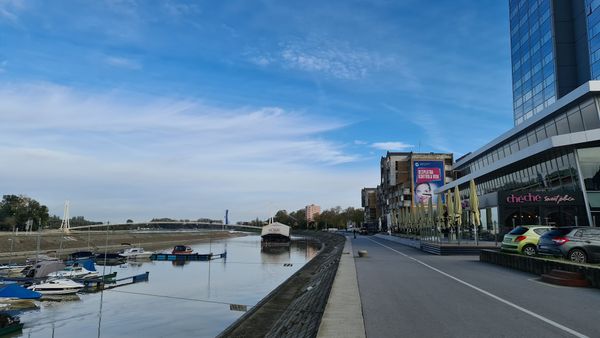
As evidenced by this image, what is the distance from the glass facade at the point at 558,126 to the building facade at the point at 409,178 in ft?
114

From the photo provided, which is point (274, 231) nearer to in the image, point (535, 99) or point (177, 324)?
point (535, 99)

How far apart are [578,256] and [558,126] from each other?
97.1ft

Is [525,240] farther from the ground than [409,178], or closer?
closer

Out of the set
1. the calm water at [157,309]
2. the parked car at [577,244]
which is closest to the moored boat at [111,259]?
the calm water at [157,309]

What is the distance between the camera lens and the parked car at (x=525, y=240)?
20.0 meters

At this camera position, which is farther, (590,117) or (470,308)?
(590,117)

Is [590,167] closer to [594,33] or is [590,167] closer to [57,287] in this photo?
[594,33]

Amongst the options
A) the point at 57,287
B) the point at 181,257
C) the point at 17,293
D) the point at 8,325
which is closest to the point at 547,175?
the point at 57,287

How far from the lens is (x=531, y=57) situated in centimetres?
7231

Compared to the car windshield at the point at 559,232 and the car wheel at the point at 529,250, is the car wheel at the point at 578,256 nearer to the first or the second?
the car windshield at the point at 559,232

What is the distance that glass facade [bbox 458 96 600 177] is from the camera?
3583cm

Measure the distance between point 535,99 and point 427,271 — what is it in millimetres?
63367

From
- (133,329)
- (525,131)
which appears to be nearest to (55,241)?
(133,329)

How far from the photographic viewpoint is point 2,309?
22.7 metres
